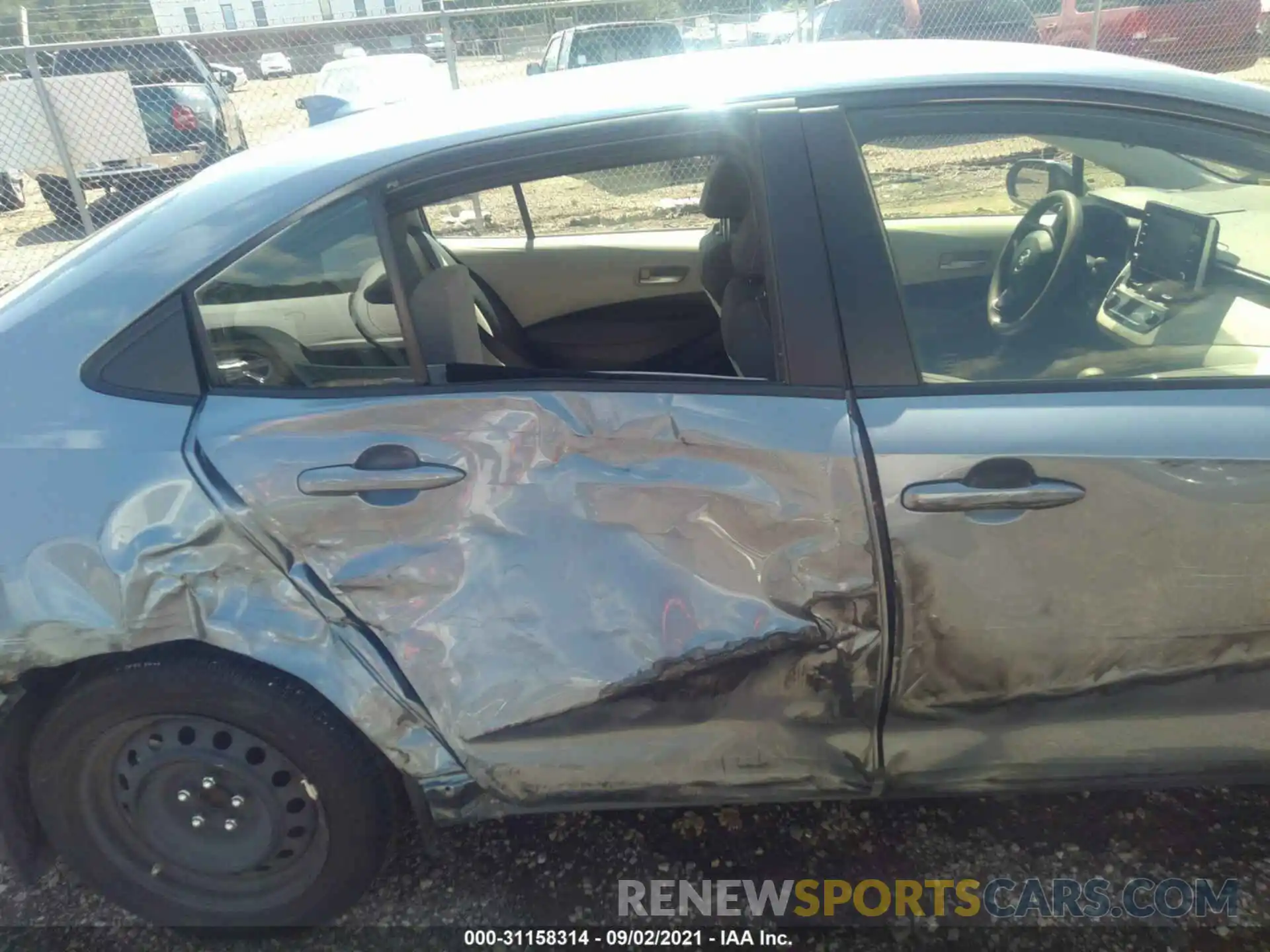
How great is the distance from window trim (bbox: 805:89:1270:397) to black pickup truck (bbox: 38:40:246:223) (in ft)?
22.7

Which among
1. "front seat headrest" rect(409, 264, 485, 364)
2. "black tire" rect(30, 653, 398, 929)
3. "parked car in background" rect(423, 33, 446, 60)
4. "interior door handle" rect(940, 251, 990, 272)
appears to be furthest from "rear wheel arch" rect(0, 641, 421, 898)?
"parked car in background" rect(423, 33, 446, 60)

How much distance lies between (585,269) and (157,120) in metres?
6.62

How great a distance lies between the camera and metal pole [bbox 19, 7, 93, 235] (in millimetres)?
6750

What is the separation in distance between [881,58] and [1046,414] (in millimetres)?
827

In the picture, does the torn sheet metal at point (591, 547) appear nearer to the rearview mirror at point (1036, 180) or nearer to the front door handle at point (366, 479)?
the front door handle at point (366, 479)

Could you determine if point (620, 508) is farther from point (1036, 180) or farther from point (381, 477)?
point (1036, 180)

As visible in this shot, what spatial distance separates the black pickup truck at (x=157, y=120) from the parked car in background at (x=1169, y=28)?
8.00 metres

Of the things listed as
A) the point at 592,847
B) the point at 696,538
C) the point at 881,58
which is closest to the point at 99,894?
the point at 592,847

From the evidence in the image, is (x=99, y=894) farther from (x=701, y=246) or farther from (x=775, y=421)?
(x=701, y=246)

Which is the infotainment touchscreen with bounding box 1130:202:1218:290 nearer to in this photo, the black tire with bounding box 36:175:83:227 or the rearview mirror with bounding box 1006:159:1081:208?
the rearview mirror with bounding box 1006:159:1081:208

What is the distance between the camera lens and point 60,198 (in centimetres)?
787

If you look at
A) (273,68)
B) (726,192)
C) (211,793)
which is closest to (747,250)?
(726,192)

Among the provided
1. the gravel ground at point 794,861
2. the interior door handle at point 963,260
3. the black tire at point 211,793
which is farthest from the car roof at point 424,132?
the gravel ground at point 794,861

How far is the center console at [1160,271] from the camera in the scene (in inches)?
78.7
